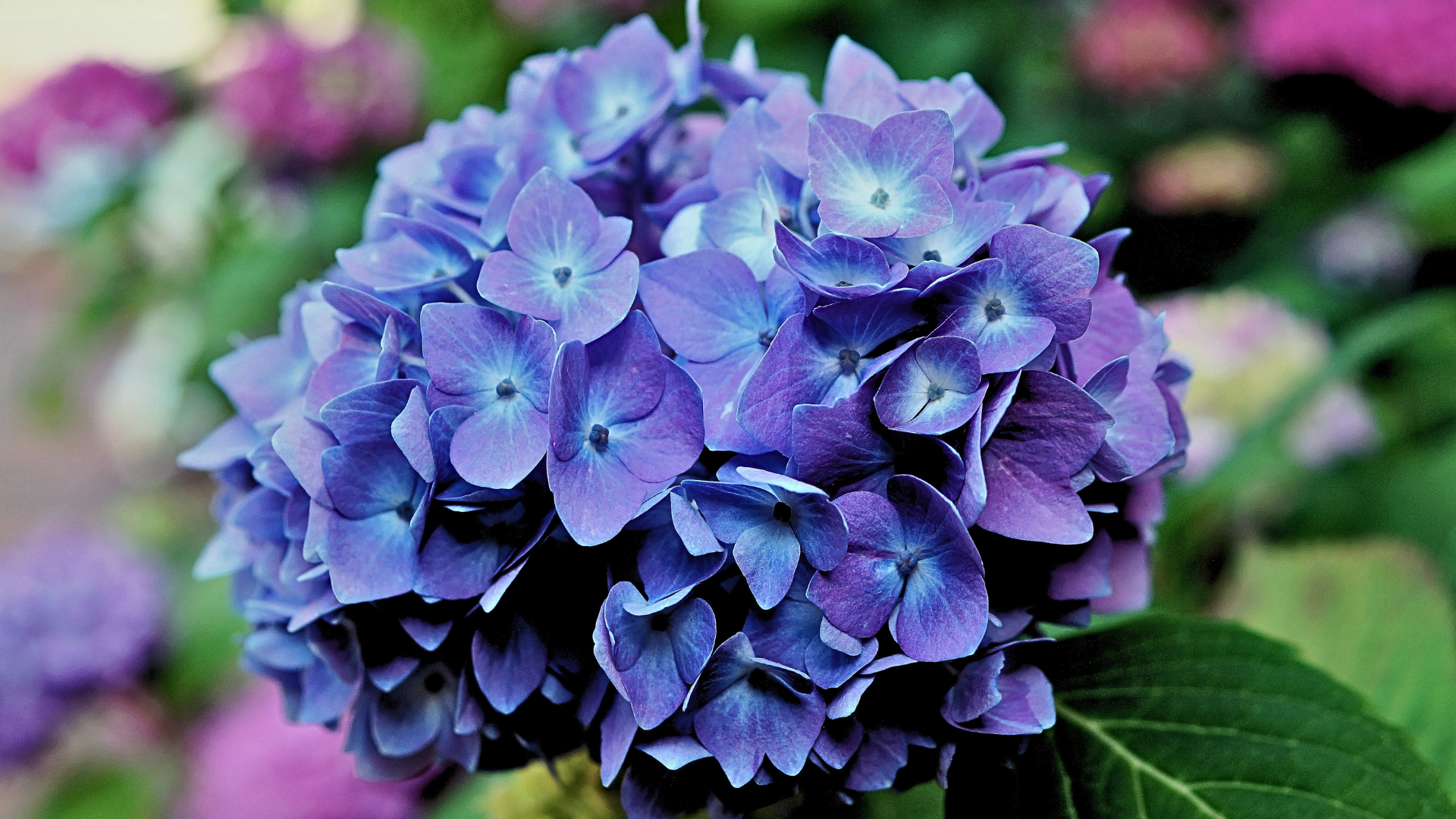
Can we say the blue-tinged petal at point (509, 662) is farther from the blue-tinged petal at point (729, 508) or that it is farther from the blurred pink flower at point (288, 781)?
the blurred pink flower at point (288, 781)

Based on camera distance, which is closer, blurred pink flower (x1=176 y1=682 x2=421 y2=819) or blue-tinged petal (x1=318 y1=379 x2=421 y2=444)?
blue-tinged petal (x1=318 y1=379 x2=421 y2=444)

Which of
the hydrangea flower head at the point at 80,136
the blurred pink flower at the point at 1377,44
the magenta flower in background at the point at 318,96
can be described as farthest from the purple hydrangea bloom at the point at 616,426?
the hydrangea flower head at the point at 80,136

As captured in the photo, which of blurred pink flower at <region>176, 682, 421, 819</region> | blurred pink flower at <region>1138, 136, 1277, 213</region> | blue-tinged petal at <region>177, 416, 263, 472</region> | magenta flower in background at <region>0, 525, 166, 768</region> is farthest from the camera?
blurred pink flower at <region>1138, 136, 1277, 213</region>

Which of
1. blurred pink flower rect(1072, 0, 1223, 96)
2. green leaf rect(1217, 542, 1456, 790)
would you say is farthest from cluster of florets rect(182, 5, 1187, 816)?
blurred pink flower rect(1072, 0, 1223, 96)

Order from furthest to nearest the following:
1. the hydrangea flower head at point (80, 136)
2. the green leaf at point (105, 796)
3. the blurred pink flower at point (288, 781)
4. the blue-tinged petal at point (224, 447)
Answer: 1. the hydrangea flower head at point (80, 136)
2. the green leaf at point (105, 796)
3. the blurred pink flower at point (288, 781)
4. the blue-tinged petal at point (224, 447)

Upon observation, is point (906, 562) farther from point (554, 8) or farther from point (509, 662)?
point (554, 8)

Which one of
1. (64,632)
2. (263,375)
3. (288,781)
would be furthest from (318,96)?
(263,375)

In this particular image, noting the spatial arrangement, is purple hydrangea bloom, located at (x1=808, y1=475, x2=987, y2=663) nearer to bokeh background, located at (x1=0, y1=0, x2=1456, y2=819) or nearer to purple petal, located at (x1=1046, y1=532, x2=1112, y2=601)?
purple petal, located at (x1=1046, y1=532, x2=1112, y2=601)
